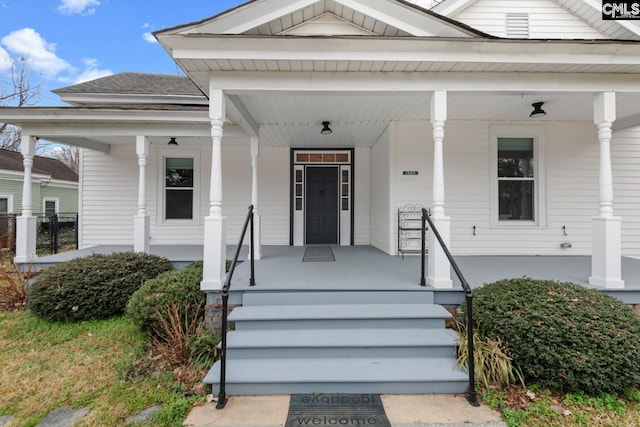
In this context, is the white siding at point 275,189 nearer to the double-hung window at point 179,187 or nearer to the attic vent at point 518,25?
the double-hung window at point 179,187

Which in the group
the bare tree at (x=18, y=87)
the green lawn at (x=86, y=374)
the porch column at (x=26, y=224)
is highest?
the bare tree at (x=18, y=87)

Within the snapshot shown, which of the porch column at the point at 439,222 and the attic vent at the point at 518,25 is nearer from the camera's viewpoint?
the porch column at the point at 439,222

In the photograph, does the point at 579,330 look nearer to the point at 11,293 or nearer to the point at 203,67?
the point at 203,67

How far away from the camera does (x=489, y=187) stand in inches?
242

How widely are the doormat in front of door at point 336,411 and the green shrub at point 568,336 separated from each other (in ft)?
4.34

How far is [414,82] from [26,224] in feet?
23.8

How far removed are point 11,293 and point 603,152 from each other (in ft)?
27.5

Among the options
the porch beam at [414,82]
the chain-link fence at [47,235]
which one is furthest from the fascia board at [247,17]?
the chain-link fence at [47,235]

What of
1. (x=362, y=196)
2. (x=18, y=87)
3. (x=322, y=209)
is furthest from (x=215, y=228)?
(x=18, y=87)

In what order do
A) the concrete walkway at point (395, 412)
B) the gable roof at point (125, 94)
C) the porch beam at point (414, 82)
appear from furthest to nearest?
the gable roof at point (125, 94)
the porch beam at point (414, 82)
the concrete walkway at point (395, 412)

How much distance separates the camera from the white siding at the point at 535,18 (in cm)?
564

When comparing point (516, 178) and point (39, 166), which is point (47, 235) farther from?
point (516, 178)

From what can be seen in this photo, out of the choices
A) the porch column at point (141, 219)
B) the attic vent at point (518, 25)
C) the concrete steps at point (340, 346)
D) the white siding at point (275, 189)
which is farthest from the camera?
the white siding at point (275, 189)

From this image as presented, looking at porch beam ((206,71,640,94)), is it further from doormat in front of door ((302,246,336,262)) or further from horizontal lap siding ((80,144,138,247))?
horizontal lap siding ((80,144,138,247))
